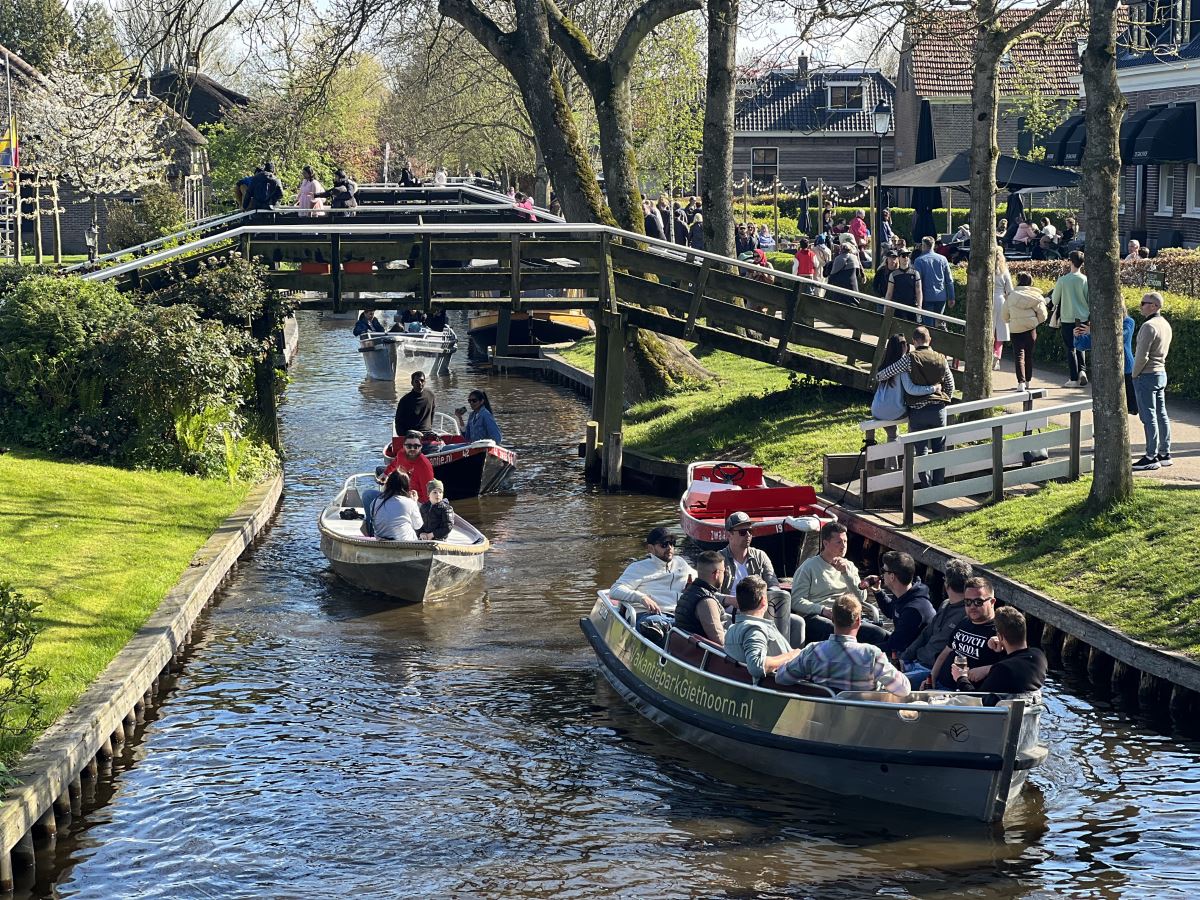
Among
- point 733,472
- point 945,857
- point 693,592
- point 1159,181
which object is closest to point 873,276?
point 1159,181

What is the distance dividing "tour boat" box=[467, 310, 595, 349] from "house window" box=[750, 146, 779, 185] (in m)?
34.0

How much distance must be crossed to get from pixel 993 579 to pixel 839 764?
4.64 metres

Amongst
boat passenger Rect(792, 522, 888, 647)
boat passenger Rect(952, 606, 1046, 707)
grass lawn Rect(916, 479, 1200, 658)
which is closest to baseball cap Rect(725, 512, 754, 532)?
boat passenger Rect(792, 522, 888, 647)

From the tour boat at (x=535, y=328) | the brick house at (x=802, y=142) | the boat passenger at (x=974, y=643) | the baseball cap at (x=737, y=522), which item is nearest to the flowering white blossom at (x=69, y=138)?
the tour boat at (x=535, y=328)

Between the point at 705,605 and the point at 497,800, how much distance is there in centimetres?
244

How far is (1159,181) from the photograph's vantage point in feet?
135

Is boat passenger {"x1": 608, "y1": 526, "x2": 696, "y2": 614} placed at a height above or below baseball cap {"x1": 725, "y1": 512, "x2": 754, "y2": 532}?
below

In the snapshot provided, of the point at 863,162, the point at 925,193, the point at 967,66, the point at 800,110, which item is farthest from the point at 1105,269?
the point at 800,110

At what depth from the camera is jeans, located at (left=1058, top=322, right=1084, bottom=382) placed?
23688 mm

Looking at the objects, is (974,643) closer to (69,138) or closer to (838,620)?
(838,620)

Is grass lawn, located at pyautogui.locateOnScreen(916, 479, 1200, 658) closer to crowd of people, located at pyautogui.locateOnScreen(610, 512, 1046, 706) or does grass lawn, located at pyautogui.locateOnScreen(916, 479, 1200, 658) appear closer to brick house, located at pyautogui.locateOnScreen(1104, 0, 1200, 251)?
crowd of people, located at pyautogui.locateOnScreen(610, 512, 1046, 706)

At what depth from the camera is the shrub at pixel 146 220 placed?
4800 centimetres

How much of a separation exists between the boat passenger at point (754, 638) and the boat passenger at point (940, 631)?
3.08 feet

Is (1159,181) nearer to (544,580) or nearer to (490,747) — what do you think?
(544,580)
